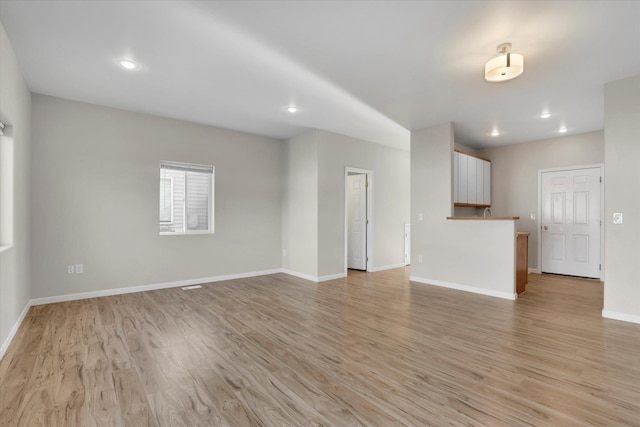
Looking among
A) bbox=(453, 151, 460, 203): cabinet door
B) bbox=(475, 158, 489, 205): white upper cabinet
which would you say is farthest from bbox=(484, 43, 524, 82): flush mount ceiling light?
bbox=(475, 158, 489, 205): white upper cabinet

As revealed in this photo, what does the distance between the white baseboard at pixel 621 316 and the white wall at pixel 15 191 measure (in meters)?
5.87

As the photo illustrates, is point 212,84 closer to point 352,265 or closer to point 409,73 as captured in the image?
point 409,73

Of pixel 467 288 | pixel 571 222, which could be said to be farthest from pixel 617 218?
pixel 571 222

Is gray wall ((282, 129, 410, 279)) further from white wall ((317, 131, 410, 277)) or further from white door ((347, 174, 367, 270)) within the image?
white door ((347, 174, 367, 270))

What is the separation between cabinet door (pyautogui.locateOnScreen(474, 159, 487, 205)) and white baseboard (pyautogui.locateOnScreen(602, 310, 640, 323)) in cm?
297

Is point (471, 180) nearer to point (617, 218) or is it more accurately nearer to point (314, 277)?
point (617, 218)

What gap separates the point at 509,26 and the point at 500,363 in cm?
262

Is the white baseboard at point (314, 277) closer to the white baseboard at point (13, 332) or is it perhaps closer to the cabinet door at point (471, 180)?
the cabinet door at point (471, 180)

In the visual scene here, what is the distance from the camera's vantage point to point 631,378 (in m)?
2.17

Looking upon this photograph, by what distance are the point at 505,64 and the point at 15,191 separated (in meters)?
4.80

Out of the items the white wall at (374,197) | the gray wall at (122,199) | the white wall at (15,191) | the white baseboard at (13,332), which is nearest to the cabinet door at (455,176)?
the white wall at (374,197)

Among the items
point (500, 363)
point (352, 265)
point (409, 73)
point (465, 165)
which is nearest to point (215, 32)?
point (409, 73)

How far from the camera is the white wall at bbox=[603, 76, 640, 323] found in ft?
10.7

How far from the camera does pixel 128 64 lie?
120 inches
